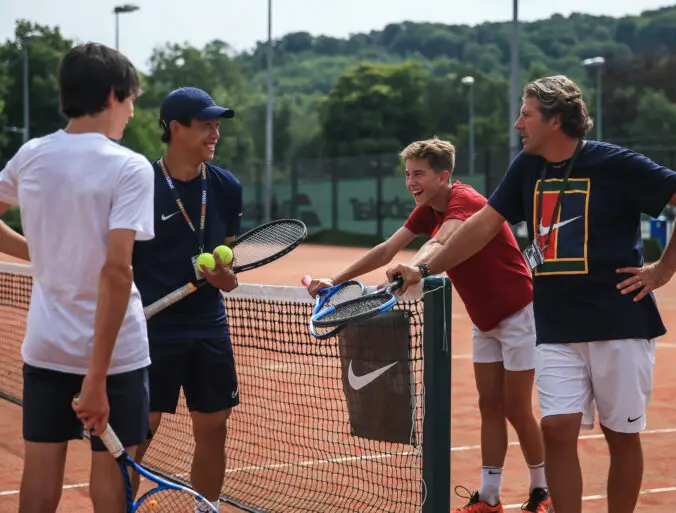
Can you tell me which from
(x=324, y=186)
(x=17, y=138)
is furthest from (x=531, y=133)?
(x=17, y=138)

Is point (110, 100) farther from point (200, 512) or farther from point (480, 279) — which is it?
point (480, 279)

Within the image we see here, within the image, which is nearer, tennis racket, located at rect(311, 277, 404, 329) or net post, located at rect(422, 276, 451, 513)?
tennis racket, located at rect(311, 277, 404, 329)

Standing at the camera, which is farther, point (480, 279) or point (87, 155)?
point (480, 279)

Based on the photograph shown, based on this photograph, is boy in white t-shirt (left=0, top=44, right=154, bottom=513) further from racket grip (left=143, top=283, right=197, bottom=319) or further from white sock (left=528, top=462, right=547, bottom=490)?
white sock (left=528, top=462, right=547, bottom=490)

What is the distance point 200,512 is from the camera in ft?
13.7

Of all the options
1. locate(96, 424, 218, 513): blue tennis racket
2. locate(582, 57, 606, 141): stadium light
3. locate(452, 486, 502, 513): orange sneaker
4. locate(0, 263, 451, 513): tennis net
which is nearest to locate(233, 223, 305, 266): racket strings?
locate(0, 263, 451, 513): tennis net

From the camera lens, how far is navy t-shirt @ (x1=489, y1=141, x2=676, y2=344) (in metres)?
4.02

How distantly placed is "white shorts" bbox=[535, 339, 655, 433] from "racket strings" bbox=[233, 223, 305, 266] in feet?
3.80

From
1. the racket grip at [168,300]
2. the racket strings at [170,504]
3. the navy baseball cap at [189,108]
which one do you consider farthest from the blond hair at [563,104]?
the racket strings at [170,504]

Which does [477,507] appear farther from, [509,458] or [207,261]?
[207,261]

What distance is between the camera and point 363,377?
436cm

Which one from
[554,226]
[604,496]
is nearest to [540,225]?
[554,226]

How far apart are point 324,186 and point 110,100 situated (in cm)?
3632

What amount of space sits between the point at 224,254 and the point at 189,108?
61 centimetres
